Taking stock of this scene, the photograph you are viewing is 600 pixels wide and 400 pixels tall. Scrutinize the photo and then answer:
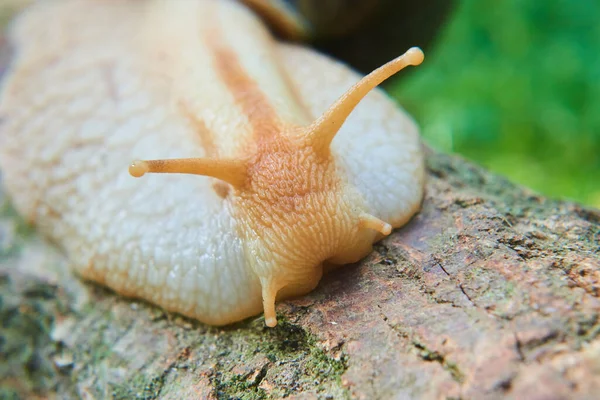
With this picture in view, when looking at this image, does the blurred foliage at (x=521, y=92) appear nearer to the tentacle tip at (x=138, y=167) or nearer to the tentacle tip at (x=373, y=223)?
the tentacle tip at (x=373, y=223)

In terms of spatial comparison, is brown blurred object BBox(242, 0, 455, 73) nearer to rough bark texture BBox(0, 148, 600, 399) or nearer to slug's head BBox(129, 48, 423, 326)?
rough bark texture BBox(0, 148, 600, 399)

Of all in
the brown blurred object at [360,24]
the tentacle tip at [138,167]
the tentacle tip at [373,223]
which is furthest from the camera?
the brown blurred object at [360,24]

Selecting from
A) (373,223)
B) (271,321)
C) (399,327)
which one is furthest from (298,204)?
(399,327)

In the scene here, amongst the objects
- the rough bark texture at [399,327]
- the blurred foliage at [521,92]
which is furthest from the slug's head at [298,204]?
the blurred foliage at [521,92]

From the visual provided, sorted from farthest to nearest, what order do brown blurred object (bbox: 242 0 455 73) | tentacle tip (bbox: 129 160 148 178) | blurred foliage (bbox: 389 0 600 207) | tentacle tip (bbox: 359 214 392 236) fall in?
blurred foliage (bbox: 389 0 600 207) → brown blurred object (bbox: 242 0 455 73) → tentacle tip (bbox: 359 214 392 236) → tentacle tip (bbox: 129 160 148 178)

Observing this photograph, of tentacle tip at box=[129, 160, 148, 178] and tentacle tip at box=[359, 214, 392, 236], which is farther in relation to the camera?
tentacle tip at box=[359, 214, 392, 236]

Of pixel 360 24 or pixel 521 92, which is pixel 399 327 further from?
pixel 521 92

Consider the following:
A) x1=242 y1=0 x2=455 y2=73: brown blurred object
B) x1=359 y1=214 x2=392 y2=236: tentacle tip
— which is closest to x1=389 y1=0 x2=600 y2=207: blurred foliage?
x1=242 y1=0 x2=455 y2=73: brown blurred object
